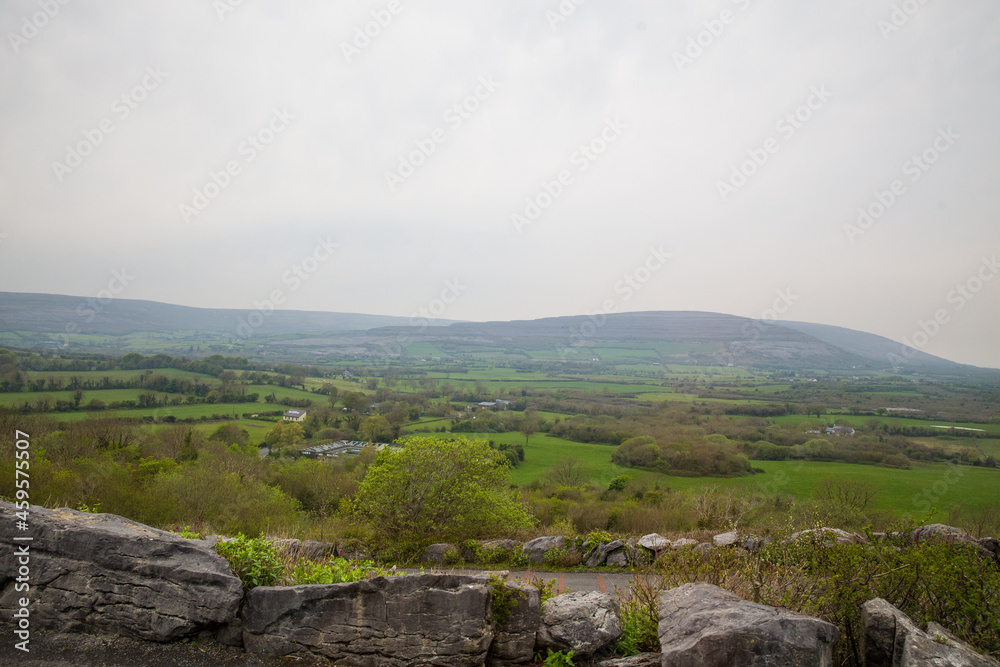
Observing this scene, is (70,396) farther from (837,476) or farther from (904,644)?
(837,476)

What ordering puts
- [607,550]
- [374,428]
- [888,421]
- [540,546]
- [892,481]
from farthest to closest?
[888,421] < [374,428] < [892,481] < [540,546] < [607,550]

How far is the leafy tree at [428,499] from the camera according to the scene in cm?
2036

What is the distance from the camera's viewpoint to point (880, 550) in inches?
310

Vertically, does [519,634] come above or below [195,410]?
above

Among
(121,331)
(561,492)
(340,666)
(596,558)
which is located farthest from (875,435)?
(121,331)

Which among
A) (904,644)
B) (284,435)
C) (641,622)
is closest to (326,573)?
(641,622)

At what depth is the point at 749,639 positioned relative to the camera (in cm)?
616

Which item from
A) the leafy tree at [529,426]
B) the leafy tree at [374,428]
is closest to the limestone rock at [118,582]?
the leafy tree at [374,428]

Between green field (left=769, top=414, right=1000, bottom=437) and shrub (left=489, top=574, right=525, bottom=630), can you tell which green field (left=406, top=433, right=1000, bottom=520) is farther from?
shrub (left=489, top=574, right=525, bottom=630)

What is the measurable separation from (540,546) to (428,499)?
200 inches

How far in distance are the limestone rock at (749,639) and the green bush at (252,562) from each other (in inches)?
249

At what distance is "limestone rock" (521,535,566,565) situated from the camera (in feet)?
63.1

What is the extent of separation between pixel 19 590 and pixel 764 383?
15186 cm

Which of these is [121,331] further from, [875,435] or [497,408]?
[875,435]
